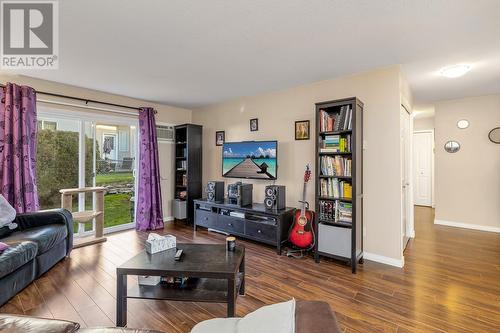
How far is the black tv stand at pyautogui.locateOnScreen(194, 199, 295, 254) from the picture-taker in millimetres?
3230

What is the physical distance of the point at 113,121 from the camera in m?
4.14

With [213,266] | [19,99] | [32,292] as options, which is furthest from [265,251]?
[19,99]

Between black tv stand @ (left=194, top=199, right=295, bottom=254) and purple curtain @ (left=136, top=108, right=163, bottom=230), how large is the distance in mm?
791

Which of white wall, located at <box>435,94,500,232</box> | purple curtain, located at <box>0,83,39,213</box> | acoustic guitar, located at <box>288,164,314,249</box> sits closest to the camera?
purple curtain, located at <box>0,83,39,213</box>

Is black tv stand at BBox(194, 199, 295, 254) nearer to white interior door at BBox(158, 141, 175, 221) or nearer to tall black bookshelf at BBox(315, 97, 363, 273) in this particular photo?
tall black bookshelf at BBox(315, 97, 363, 273)

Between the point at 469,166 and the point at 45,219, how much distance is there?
634 cm

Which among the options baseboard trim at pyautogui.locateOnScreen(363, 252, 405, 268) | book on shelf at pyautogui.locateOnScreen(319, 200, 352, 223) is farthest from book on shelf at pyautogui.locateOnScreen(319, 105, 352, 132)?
baseboard trim at pyautogui.locateOnScreen(363, 252, 405, 268)

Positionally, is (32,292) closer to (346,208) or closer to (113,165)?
(113,165)

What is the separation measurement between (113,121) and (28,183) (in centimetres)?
152

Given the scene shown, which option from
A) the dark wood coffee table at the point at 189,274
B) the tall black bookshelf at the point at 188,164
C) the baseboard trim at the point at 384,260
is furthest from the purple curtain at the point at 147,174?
the baseboard trim at the point at 384,260

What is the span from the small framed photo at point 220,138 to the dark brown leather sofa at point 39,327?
3.67 m

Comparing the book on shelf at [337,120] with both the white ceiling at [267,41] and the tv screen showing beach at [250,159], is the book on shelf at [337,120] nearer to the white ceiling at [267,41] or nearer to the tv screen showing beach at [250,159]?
the white ceiling at [267,41]

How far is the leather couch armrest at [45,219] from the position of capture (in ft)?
8.92

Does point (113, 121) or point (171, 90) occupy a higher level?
point (171, 90)
